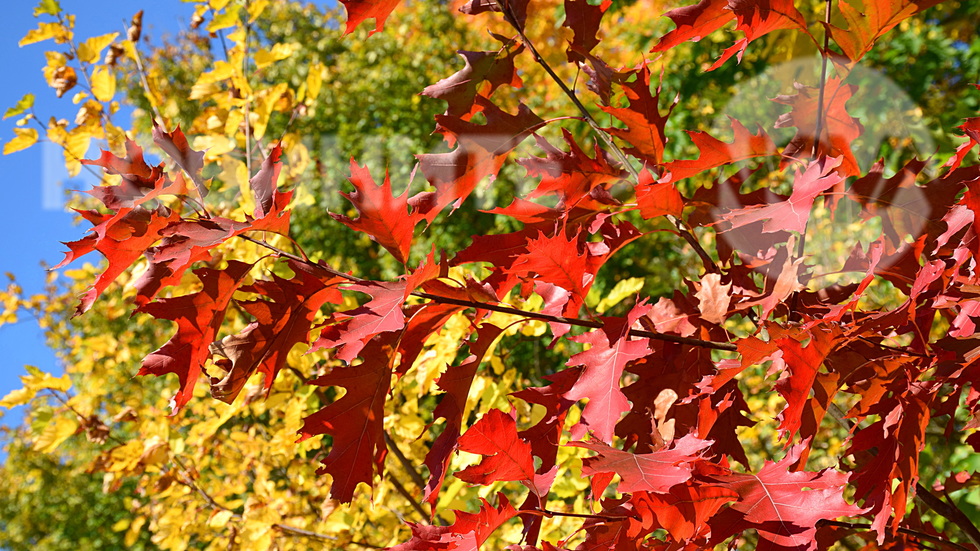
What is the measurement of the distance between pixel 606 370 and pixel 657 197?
189 millimetres

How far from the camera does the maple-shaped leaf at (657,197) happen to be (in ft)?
2.35

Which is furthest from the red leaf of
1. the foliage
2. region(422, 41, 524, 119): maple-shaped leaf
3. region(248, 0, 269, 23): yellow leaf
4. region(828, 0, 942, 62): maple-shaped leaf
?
region(248, 0, 269, 23): yellow leaf

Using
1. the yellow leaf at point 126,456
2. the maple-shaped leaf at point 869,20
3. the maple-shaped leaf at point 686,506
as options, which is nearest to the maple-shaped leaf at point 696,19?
the maple-shaped leaf at point 869,20

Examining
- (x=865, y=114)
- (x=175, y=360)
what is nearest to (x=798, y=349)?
(x=175, y=360)

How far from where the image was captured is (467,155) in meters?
0.80

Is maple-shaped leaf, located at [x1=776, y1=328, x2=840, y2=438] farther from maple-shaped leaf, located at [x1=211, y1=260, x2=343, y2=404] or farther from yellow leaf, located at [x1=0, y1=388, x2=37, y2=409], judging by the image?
yellow leaf, located at [x1=0, y1=388, x2=37, y2=409]

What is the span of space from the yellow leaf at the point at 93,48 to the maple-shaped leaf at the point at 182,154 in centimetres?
139

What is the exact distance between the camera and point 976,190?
1.94 ft

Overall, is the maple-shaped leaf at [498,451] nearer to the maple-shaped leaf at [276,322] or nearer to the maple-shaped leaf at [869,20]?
the maple-shaped leaf at [276,322]

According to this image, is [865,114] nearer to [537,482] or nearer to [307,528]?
[307,528]

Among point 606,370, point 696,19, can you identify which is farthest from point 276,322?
point 696,19

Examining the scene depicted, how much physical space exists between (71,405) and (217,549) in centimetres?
60

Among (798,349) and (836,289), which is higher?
(798,349)

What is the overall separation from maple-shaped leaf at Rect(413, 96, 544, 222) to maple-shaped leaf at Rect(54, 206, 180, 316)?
0.26 metres
